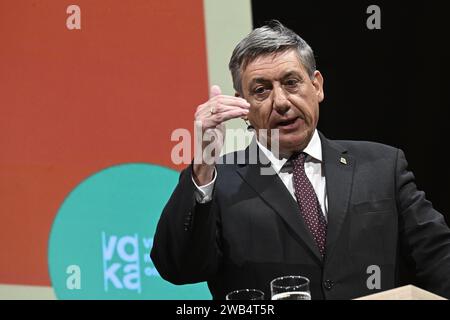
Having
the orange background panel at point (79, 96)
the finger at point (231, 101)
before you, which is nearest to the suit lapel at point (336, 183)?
the finger at point (231, 101)

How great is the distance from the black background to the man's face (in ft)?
2.59

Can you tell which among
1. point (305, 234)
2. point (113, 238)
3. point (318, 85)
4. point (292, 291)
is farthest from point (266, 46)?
point (113, 238)

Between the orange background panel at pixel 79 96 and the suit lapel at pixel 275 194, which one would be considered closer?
the suit lapel at pixel 275 194

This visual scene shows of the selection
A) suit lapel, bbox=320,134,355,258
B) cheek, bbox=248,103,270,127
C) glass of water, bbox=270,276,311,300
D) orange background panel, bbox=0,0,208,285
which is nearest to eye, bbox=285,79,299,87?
cheek, bbox=248,103,270,127

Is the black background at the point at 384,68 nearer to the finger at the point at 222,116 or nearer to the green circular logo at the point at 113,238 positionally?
the green circular logo at the point at 113,238

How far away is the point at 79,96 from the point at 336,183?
1515mm

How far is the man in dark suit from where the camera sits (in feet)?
6.55

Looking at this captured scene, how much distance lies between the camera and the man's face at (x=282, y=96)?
6.95 feet

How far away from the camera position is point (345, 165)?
220cm

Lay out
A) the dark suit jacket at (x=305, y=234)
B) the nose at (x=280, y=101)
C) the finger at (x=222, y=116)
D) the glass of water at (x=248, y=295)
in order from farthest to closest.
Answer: the nose at (x=280, y=101) → the dark suit jacket at (x=305, y=234) → the finger at (x=222, y=116) → the glass of water at (x=248, y=295)

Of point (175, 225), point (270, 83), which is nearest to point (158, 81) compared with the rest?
point (270, 83)

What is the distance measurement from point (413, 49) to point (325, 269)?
1.27m

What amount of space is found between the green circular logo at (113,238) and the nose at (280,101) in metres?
1.11

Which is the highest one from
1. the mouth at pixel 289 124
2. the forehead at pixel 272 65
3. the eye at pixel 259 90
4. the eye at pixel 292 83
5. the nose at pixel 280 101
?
the forehead at pixel 272 65
